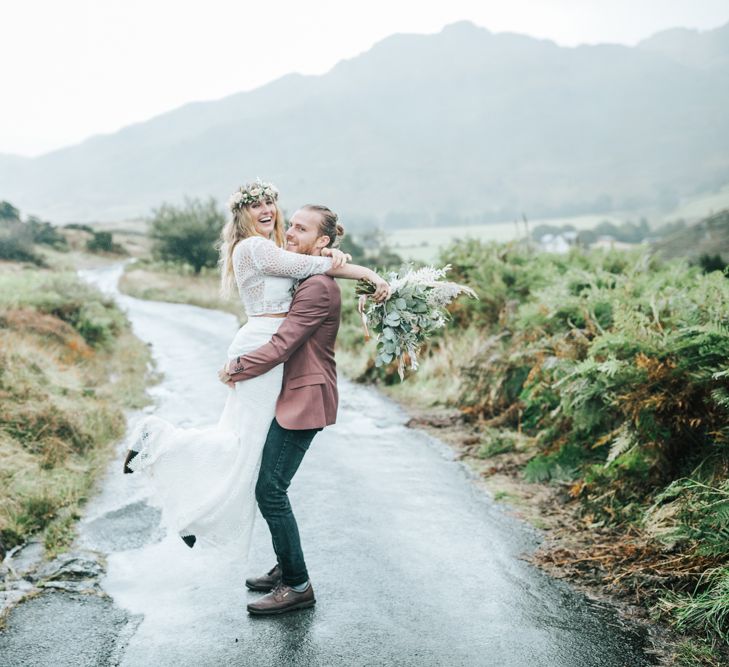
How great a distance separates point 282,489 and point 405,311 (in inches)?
50.9

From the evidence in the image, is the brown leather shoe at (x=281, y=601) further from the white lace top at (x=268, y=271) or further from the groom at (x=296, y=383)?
the white lace top at (x=268, y=271)

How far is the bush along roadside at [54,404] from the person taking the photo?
5.70m

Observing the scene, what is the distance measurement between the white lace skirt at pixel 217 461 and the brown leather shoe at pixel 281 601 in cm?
42

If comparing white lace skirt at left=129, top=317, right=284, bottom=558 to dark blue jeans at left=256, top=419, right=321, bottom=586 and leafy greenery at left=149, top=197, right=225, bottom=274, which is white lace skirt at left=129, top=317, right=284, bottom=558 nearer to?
dark blue jeans at left=256, top=419, right=321, bottom=586

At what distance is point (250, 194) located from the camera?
396 cm

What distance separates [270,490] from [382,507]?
2.27 m

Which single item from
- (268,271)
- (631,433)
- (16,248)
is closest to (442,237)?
(16,248)

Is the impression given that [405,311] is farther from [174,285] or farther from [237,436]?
[174,285]

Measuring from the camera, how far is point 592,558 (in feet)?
14.9

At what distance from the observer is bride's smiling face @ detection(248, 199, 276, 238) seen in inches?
156

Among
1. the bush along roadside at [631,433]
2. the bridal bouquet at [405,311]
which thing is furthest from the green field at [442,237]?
the bush along roadside at [631,433]

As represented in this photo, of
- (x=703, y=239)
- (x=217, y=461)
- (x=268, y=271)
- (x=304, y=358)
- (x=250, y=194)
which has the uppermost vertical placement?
(x=250, y=194)

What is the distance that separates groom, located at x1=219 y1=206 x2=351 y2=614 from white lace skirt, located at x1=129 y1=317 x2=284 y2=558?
0.08m

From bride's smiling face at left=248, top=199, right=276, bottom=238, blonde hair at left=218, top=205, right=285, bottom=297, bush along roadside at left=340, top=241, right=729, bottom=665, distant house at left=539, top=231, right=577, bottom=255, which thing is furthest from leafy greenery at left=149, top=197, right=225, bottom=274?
bride's smiling face at left=248, top=199, right=276, bottom=238
